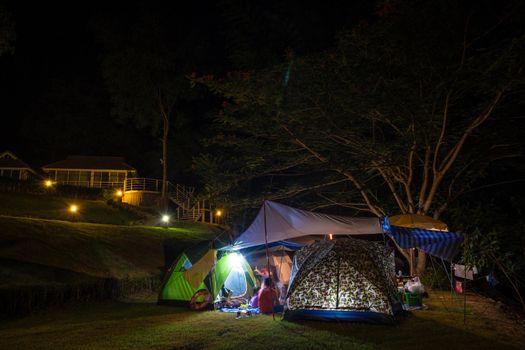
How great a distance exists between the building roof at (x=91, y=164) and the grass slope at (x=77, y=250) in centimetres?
1423

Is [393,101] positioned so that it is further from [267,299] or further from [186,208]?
[186,208]

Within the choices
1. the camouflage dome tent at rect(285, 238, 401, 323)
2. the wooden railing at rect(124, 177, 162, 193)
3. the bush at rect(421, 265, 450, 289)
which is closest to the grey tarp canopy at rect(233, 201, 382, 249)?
the camouflage dome tent at rect(285, 238, 401, 323)

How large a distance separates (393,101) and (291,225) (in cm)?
483

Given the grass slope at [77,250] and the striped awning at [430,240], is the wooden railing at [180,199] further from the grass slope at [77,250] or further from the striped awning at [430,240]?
the striped awning at [430,240]

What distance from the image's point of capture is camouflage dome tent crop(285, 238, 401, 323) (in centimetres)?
814

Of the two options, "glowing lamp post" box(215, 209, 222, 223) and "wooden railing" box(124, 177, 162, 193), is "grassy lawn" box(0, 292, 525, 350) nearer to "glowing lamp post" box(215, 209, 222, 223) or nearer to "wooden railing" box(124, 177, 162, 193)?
"glowing lamp post" box(215, 209, 222, 223)

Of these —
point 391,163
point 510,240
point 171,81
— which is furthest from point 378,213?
point 171,81

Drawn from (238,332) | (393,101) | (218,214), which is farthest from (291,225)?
(218,214)

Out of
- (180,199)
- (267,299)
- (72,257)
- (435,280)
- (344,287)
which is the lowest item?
(267,299)

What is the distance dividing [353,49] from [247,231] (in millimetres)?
5705

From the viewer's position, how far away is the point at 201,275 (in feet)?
32.9

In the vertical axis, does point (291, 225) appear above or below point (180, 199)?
below

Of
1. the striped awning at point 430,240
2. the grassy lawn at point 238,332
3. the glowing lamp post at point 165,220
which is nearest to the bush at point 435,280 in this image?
the grassy lawn at point 238,332

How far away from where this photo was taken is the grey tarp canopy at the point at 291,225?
9.04 meters
